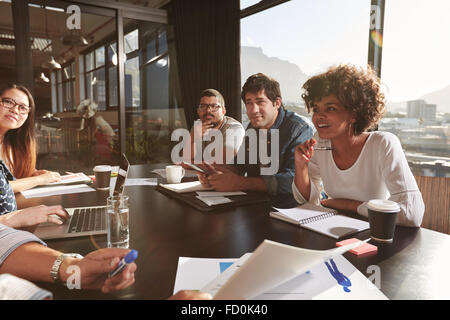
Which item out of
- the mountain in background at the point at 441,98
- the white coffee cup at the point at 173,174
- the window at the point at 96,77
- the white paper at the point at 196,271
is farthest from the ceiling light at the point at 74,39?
the white paper at the point at 196,271

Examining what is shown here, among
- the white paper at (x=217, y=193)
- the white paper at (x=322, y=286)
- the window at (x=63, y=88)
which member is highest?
the window at (x=63, y=88)

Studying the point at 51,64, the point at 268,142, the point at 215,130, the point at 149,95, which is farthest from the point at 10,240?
the point at 149,95

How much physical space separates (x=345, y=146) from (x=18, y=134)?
1.95 meters

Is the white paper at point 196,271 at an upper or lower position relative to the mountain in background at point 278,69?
lower

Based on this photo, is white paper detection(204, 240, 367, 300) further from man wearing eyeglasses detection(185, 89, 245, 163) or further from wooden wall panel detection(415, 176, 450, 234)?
man wearing eyeglasses detection(185, 89, 245, 163)

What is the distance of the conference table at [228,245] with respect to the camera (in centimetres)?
68

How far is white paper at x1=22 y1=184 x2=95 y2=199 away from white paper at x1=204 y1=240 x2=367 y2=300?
1.35m

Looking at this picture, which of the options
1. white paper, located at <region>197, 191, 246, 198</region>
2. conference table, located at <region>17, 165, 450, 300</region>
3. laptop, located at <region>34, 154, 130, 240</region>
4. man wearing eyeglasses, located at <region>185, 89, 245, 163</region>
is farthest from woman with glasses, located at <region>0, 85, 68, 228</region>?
man wearing eyeglasses, located at <region>185, 89, 245, 163</region>

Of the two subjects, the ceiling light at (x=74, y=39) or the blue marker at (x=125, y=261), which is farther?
the ceiling light at (x=74, y=39)

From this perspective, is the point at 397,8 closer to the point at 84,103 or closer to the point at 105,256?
the point at 105,256

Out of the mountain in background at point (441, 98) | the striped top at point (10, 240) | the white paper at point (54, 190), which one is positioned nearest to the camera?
the striped top at point (10, 240)

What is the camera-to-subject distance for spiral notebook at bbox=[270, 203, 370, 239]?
3.34ft

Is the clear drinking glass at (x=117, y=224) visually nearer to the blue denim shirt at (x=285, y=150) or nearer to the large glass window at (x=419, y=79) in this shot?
the blue denim shirt at (x=285, y=150)

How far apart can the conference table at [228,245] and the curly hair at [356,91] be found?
0.73m
